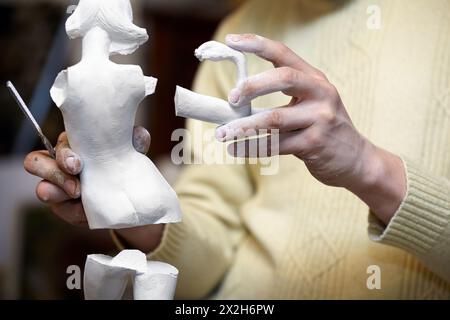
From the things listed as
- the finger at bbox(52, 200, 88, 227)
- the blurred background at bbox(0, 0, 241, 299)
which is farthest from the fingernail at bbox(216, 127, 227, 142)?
the blurred background at bbox(0, 0, 241, 299)

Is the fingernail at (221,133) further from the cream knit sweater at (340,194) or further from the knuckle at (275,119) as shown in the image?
the cream knit sweater at (340,194)

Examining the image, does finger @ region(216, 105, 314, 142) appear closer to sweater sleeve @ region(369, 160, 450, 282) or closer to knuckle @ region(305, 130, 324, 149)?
knuckle @ region(305, 130, 324, 149)

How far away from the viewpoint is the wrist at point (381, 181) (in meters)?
0.67

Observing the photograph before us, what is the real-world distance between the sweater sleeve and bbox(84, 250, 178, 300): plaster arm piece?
25cm

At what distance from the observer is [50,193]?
2.29ft

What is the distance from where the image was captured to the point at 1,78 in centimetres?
183

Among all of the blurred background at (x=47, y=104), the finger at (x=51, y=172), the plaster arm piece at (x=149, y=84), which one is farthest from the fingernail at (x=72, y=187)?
the blurred background at (x=47, y=104)

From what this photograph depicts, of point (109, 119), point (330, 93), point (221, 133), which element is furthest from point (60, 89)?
point (330, 93)

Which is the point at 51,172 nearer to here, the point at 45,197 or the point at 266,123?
the point at 45,197

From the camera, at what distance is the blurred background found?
5.43ft

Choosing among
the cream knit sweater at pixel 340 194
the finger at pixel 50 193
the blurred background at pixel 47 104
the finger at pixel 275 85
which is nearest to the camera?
the finger at pixel 275 85

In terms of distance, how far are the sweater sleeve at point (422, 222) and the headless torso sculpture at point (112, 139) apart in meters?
0.25
